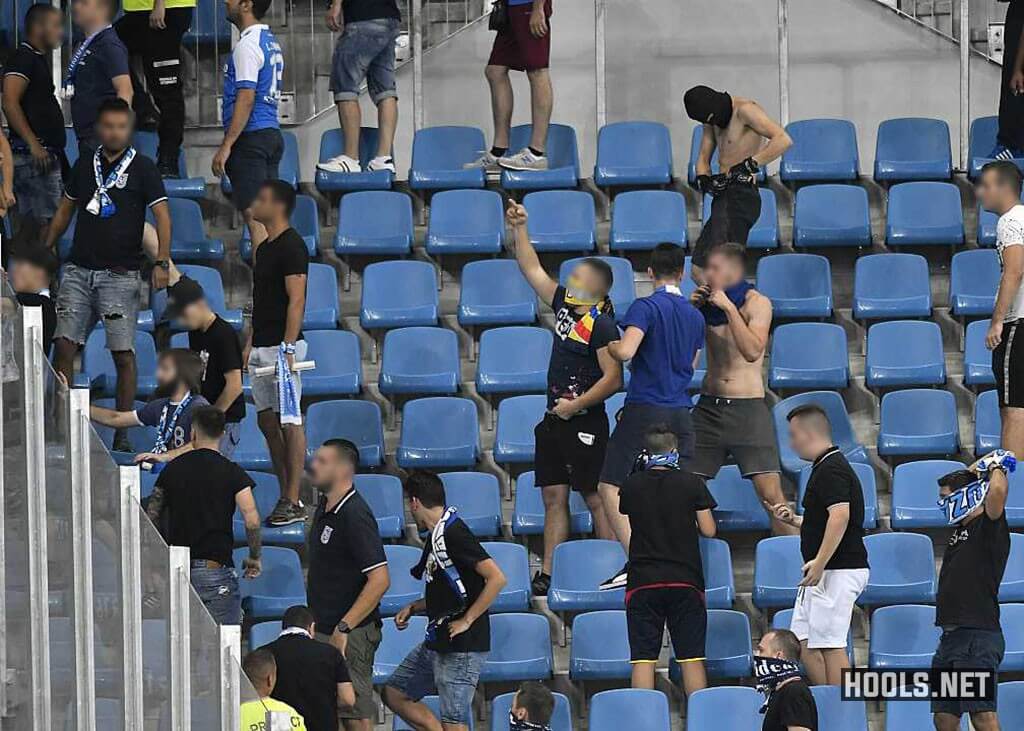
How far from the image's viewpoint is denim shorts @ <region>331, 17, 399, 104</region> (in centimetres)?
1192

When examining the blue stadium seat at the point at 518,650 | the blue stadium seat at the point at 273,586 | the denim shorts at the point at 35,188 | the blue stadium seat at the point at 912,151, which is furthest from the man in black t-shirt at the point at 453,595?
the blue stadium seat at the point at 912,151

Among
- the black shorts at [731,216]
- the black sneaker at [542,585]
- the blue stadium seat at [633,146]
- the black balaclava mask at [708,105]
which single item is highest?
the blue stadium seat at [633,146]

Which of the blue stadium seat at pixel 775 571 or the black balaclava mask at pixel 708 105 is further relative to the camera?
the black balaclava mask at pixel 708 105

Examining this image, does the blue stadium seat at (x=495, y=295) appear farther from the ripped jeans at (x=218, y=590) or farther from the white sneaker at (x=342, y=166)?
the ripped jeans at (x=218, y=590)

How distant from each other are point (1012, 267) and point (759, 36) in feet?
13.1

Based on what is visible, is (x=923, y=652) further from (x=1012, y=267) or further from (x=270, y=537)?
(x=270, y=537)

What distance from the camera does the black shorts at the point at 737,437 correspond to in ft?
30.8

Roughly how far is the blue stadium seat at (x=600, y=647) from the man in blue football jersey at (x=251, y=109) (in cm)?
303

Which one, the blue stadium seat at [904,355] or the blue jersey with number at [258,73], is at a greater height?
the blue jersey with number at [258,73]

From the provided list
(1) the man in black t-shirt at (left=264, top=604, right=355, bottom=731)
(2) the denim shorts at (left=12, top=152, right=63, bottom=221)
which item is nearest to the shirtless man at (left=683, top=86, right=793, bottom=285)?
(1) the man in black t-shirt at (left=264, top=604, right=355, bottom=731)

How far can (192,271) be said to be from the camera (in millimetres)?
10992

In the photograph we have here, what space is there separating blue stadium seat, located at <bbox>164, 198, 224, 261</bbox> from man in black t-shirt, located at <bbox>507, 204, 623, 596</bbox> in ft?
8.38

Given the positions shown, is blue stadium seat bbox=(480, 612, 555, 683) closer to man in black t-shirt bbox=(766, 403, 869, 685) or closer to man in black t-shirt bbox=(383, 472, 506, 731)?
man in black t-shirt bbox=(383, 472, 506, 731)

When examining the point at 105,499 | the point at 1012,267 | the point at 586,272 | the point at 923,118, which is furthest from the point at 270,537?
the point at 923,118
